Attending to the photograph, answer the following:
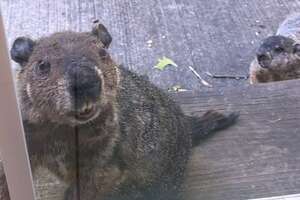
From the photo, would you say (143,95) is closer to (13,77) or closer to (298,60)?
(13,77)

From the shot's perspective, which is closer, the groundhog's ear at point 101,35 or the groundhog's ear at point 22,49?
the groundhog's ear at point 22,49

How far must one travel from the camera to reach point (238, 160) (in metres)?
1.41

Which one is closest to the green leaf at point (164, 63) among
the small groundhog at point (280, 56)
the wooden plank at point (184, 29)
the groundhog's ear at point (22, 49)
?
the wooden plank at point (184, 29)

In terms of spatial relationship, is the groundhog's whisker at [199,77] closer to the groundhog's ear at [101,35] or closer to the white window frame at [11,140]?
the groundhog's ear at [101,35]

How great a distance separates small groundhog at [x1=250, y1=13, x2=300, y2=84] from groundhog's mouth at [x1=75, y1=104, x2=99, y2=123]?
3.22 feet

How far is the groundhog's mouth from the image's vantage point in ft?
3.55

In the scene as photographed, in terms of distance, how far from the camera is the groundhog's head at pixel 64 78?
41.1 inches

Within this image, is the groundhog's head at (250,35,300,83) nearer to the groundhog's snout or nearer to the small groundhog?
the small groundhog

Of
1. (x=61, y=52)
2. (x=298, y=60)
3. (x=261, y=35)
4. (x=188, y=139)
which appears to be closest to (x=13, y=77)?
(x=61, y=52)

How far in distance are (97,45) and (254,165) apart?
48 centimetres

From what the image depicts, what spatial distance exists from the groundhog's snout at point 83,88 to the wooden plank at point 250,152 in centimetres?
42

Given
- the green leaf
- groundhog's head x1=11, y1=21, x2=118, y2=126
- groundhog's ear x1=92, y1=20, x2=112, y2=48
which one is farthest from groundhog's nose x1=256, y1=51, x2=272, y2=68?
groundhog's head x1=11, y1=21, x2=118, y2=126

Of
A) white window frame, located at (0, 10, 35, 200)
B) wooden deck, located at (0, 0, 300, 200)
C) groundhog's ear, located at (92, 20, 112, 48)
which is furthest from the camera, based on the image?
wooden deck, located at (0, 0, 300, 200)

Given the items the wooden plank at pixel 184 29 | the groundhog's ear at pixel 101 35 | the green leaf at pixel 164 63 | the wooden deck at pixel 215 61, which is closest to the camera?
the groundhog's ear at pixel 101 35
